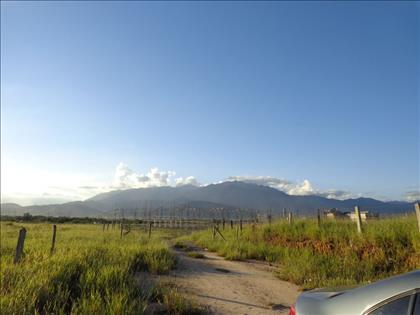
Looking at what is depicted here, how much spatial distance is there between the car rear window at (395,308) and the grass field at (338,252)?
759 cm

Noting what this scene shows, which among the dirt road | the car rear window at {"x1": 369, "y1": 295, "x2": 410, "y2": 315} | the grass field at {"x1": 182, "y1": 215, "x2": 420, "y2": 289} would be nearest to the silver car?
the car rear window at {"x1": 369, "y1": 295, "x2": 410, "y2": 315}

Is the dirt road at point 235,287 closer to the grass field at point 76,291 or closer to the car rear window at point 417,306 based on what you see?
the grass field at point 76,291

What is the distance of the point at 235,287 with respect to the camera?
11469 millimetres

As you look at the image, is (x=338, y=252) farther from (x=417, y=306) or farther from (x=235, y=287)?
(x=417, y=306)

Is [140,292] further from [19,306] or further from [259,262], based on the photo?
[259,262]

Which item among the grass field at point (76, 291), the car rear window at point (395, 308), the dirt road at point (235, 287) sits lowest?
the dirt road at point (235, 287)

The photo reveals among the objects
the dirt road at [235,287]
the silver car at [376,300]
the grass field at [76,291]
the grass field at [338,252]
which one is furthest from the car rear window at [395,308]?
the grass field at [338,252]

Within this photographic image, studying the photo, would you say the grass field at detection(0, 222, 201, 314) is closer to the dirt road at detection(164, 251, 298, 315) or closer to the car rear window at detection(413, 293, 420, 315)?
the dirt road at detection(164, 251, 298, 315)

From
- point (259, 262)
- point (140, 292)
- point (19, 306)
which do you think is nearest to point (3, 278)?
point (19, 306)

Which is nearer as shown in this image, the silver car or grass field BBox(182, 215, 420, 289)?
the silver car

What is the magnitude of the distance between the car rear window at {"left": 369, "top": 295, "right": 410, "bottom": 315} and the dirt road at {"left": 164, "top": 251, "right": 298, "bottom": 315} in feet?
18.8

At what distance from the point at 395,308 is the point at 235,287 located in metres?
8.83

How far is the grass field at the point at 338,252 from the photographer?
1218cm

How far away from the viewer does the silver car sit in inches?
120
